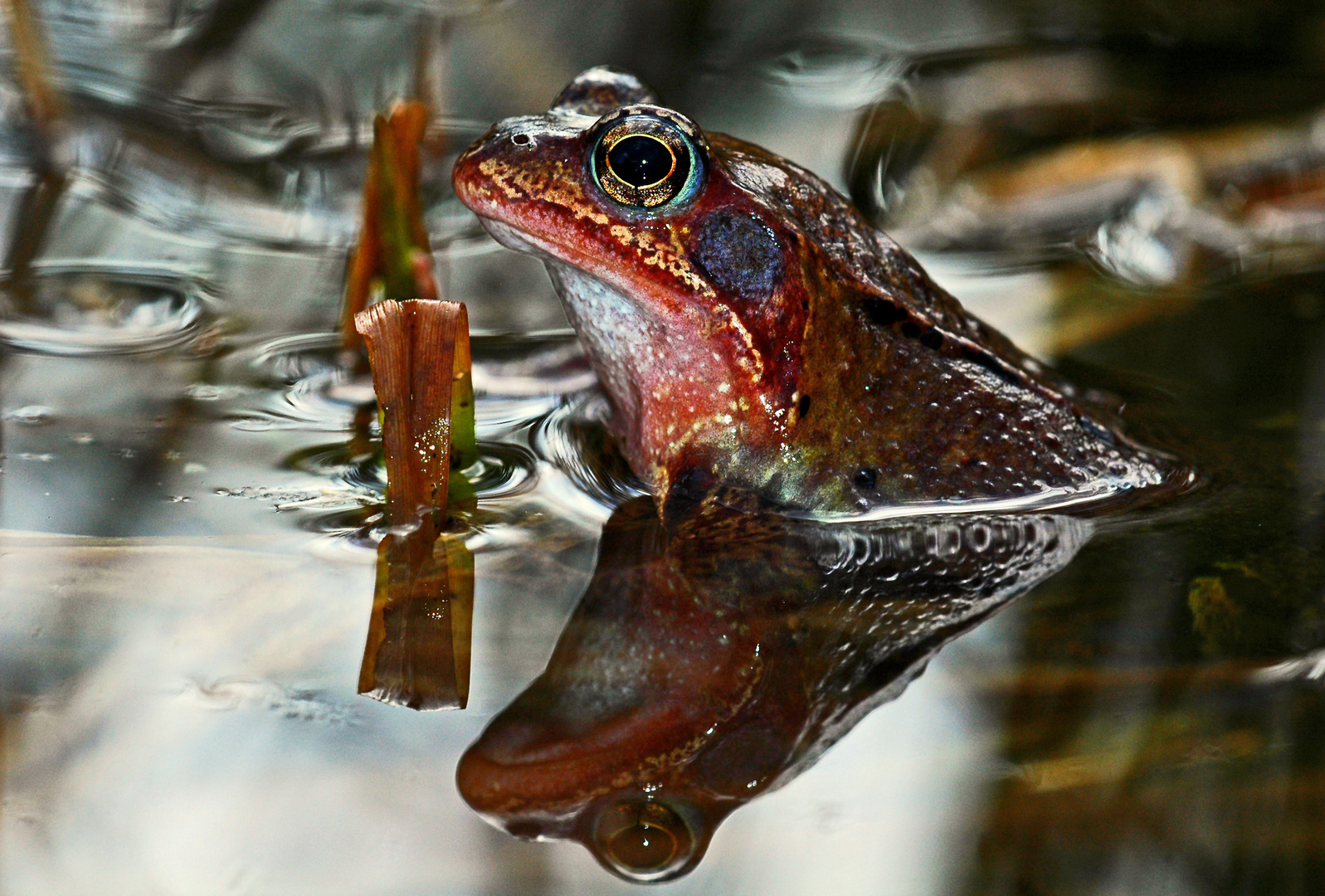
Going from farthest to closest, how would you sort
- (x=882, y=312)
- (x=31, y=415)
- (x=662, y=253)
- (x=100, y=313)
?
(x=100, y=313), (x=31, y=415), (x=882, y=312), (x=662, y=253)

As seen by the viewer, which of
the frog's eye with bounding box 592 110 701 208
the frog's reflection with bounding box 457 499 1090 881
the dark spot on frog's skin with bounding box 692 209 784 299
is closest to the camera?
the frog's reflection with bounding box 457 499 1090 881

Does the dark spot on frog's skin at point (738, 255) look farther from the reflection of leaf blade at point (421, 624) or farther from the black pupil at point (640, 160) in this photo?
the reflection of leaf blade at point (421, 624)

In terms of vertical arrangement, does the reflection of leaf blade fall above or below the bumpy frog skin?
below

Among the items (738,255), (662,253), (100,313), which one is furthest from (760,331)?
(100,313)

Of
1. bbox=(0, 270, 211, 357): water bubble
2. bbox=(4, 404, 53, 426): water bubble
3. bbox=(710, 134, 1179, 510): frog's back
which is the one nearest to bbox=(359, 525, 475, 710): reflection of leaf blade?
bbox=(710, 134, 1179, 510): frog's back

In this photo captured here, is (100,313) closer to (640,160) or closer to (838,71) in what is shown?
(640,160)

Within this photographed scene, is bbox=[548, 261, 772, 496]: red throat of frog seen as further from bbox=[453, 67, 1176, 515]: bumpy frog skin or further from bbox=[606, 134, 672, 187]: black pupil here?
bbox=[606, 134, 672, 187]: black pupil

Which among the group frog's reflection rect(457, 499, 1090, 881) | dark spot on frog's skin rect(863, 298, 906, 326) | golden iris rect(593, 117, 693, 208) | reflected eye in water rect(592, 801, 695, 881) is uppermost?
golden iris rect(593, 117, 693, 208)

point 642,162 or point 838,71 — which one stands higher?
point 642,162

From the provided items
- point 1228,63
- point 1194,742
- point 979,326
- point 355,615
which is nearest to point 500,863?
point 355,615
